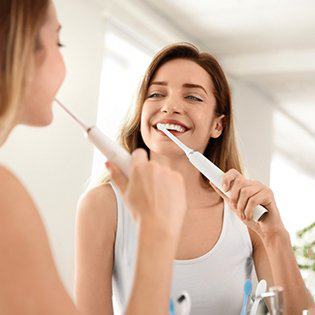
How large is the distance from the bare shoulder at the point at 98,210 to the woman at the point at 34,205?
464 millimetres

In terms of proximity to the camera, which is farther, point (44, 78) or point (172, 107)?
point (172, 107)

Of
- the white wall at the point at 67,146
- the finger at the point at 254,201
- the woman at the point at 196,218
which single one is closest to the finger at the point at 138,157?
the woman at the point at 196,218

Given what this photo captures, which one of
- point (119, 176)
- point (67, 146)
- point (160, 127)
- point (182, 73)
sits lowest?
point (119, 176)

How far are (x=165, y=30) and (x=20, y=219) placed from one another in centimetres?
256

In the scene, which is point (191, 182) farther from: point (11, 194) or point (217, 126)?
point (11, 194)

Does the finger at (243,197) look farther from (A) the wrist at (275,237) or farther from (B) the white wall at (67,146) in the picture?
(B) the white wall at (67,146)

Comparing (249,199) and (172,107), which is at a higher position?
(172,107)

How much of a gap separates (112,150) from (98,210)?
0.50m

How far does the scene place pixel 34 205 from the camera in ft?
2.21

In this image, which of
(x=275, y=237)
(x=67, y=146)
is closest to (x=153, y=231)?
(x=275, y=237)

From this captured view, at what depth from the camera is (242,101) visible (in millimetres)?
3777

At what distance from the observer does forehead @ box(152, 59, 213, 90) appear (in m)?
1.34

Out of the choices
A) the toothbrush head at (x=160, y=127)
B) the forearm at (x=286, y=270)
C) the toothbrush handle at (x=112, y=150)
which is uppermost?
the toothbrush head at (x=160, y=127)

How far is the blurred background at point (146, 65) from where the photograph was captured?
2.53 m
